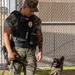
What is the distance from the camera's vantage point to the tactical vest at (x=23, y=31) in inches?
225

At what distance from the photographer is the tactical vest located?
5703mm

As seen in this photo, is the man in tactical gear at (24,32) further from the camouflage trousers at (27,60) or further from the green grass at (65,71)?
the green grass at (65,71)

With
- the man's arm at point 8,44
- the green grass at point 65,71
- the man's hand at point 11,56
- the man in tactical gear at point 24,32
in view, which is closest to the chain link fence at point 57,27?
the green grass at point 65,71

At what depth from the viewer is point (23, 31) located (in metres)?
5.71

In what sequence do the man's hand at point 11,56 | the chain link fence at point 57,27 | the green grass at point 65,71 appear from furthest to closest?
the chain link fence at point 57,27 → the green grass at point 65,71 → the man's hand at point 11,56

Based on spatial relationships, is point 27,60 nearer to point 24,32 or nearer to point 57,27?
point 24,32

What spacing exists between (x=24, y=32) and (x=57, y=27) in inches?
164

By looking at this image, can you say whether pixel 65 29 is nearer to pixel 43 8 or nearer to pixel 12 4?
pixel 43 8

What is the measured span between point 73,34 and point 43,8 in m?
1.13

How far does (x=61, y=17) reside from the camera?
9.79 meters

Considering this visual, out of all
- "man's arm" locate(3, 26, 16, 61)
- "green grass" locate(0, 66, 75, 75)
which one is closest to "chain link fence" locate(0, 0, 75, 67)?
"green grass" locate(0, 66, 75, 75)

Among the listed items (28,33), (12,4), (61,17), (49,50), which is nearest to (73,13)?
(61,17)

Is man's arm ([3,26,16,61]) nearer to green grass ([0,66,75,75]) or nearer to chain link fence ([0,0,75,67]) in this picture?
green grass ([0,66,75,75])

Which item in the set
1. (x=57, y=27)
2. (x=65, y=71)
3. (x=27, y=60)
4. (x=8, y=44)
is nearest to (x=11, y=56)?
(x=8, y=44)
